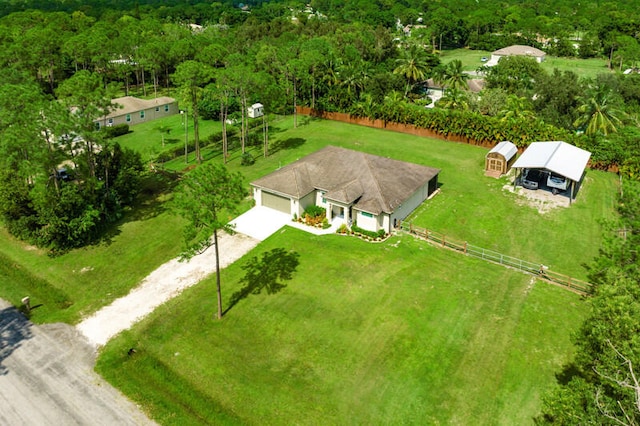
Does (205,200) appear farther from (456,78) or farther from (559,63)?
(559,63)

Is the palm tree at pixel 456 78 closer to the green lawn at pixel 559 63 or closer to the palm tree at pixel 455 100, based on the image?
the palm tree at pixel 455 100

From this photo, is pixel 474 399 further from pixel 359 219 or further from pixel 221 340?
pixel 359 219

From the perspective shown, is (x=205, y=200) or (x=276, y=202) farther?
(x=276, y=202)

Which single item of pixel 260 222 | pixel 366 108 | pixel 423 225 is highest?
pixel 366 108

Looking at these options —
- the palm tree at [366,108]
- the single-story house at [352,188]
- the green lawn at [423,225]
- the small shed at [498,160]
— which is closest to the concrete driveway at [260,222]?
the single-story house at [352,188]

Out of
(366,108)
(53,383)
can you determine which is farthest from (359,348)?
(366,108)

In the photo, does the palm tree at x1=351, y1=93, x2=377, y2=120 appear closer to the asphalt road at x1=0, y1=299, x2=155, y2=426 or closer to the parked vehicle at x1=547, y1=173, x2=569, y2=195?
the parked vehicle at x1=547, y1=173, x2=569, y2=195

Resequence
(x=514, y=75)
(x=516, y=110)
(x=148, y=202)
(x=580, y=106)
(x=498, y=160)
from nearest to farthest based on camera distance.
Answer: (x=148, y=202), (x=498, y=160), (x=580, y=106), (x=516, y=110), (x=514, y=75)

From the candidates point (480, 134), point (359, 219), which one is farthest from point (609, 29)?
point (359, 219)
